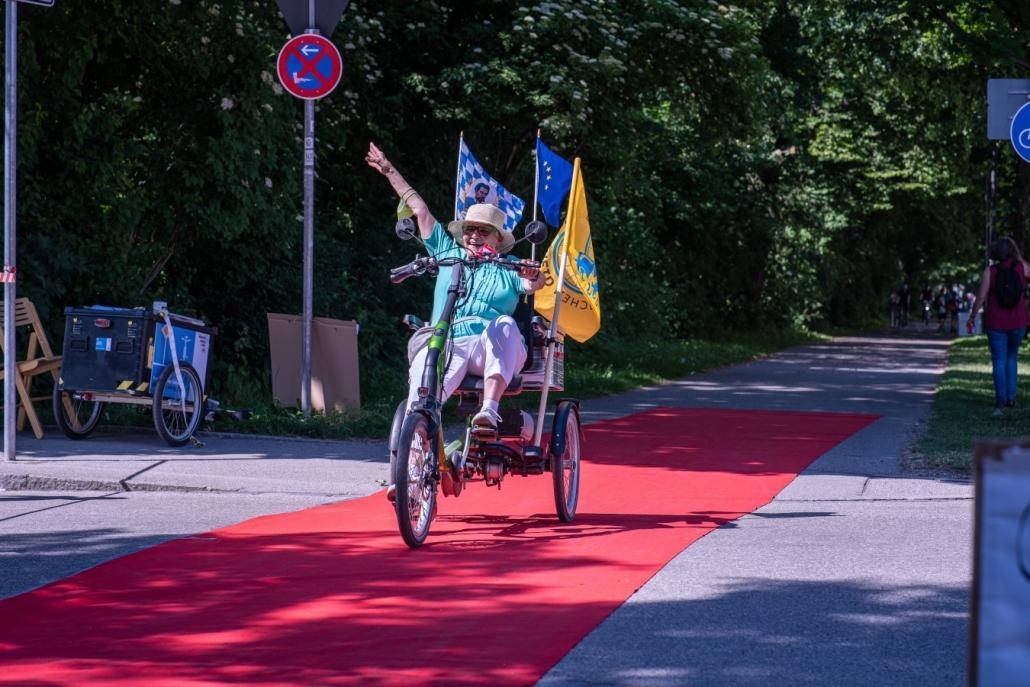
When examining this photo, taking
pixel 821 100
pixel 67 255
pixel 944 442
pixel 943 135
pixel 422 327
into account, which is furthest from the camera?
pixel 821 100

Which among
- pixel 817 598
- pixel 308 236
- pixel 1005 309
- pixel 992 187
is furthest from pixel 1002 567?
pixel 992 187

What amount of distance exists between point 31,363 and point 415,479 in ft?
18.2

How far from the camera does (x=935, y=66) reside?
3117 centimetres

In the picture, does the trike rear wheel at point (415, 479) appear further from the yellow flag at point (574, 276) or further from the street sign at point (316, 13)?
the street sign at point (316, 13)

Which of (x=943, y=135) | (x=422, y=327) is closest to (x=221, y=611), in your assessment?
(x=422, y=327)

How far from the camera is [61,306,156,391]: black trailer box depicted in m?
11.8

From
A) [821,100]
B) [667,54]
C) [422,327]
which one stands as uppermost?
[821,100]

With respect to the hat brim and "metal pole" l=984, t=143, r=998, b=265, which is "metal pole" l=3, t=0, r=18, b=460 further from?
"metal pole" l=984, t=143, r=998, b=265

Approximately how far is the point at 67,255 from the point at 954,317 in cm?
4872

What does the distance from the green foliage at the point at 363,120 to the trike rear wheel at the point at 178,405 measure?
2384mm

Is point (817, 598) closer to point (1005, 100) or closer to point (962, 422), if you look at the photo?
point (1005, 100)

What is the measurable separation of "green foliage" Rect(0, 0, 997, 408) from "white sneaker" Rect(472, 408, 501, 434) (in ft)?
22.3

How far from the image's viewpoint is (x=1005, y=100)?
13.0 m

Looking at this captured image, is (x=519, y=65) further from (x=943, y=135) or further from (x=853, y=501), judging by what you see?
(x=943, y=135)
